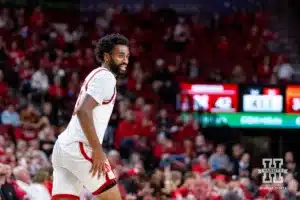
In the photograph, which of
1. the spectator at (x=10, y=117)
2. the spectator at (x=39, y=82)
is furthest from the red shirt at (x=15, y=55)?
the spectator at (x=10, y=117)

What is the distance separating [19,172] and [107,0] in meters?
11.9

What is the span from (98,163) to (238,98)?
36.5ft

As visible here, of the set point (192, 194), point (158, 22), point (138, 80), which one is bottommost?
point (192, 194)

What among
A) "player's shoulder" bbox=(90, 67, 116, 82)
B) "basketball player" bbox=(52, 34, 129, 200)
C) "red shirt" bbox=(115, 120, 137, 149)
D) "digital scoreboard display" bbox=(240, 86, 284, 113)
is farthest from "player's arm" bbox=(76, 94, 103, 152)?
"digital scoreboard display" bbox=(240, 86, 284, 113)

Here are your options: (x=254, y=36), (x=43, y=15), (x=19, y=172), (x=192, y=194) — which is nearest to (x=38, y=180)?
(x=19, y=172)

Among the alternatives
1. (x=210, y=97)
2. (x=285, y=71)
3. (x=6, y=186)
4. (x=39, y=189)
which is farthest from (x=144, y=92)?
(x=6, y=186)

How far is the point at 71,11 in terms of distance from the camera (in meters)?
20.8

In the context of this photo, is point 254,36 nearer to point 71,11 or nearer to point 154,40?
point 154,40

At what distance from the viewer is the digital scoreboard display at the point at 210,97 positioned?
16.9m

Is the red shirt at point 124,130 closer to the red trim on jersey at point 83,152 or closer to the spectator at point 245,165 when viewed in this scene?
the spectator at point 245,165

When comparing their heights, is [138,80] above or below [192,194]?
above

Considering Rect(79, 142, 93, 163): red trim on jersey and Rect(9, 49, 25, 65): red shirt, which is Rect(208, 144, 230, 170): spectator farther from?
Rect(79, 142, 93, 163): red trim on jersey

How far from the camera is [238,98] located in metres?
17.0

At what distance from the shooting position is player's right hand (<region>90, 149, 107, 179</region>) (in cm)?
602
